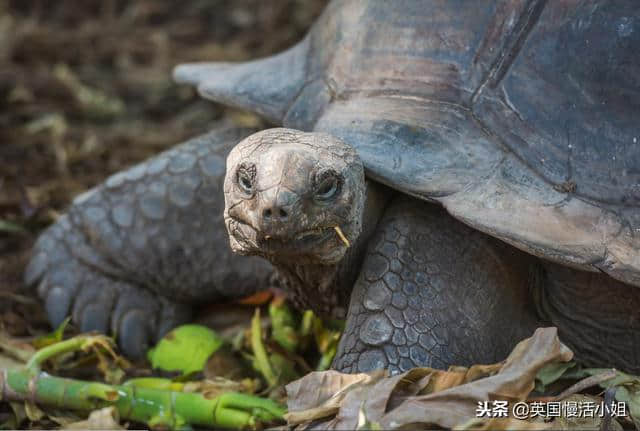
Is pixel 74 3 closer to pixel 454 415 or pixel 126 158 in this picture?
pixel 126 158

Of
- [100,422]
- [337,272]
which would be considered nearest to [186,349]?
[100,422]

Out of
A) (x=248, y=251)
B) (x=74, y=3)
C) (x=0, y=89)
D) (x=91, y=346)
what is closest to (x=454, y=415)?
(x=248, y=251)

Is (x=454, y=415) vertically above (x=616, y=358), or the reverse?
(x=616, y=358)

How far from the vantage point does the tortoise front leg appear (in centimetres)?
262

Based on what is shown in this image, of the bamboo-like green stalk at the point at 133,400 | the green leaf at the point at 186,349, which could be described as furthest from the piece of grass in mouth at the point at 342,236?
the green leaf at the point at 186,349

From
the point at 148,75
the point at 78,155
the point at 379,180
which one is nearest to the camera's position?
the point at 379,180

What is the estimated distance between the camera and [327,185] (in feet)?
7.88

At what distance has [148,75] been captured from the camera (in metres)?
6.09

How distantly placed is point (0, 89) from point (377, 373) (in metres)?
3.70

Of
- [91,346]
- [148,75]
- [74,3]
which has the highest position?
[74,3]

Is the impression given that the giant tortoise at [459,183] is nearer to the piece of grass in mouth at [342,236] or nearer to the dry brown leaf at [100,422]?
the piece of grass in mouth at [342,236]

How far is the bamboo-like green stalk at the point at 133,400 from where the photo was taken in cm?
285

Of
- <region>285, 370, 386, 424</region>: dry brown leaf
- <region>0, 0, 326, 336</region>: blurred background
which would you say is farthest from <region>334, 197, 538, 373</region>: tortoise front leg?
<region>0, 0, 326, 336</region>: blurred background

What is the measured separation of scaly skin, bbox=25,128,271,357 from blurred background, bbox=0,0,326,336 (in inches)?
7.9
